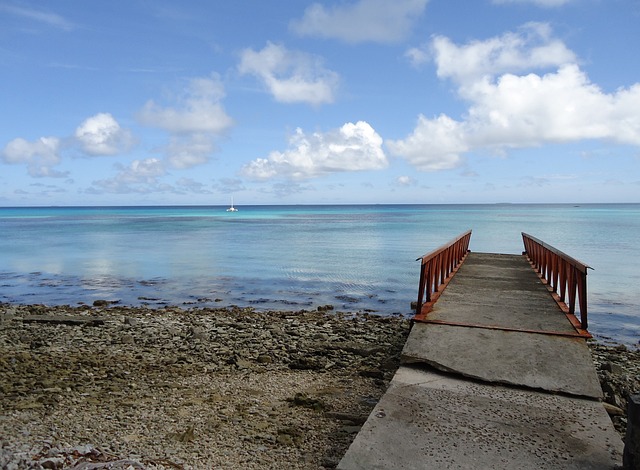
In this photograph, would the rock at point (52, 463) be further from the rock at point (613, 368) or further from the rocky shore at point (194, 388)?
the rock at point (613, 368)

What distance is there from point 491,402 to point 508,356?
116cm

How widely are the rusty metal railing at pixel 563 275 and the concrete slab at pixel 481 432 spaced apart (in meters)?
2.22

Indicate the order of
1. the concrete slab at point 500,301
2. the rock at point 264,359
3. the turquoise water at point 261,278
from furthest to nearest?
the turquoise water at point 261,278
the rock at point 264,359
the concrete slab at point 500,301

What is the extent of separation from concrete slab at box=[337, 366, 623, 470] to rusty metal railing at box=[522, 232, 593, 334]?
2225 millimetres

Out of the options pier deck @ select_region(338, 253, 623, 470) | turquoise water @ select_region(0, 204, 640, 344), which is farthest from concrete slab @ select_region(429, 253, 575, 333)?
turquoise water @ select_region(0, 204, 640, 344)

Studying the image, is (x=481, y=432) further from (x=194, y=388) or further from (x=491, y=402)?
(x=194, y=388)

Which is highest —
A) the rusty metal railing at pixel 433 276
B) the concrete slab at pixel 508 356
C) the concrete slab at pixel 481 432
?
the rusty metal railing at pixel 433 276

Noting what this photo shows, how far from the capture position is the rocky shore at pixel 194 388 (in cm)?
435

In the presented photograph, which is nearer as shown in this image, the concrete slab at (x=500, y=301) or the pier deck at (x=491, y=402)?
the pier deck at (x=491, y=402)

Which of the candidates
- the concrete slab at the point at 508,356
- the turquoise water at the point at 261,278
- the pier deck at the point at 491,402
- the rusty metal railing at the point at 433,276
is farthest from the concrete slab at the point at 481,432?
the turquoise water at the point at 261,278

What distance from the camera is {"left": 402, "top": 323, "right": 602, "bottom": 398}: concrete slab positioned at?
5.20 meters

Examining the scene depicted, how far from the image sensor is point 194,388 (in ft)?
20.3

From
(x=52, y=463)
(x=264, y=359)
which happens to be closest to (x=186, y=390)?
(x=264, y=359)

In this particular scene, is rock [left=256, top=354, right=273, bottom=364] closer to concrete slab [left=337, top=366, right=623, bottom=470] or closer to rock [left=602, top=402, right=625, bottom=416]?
concrete slab [left=337, top=366, right=623, bottom=470]
